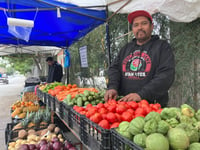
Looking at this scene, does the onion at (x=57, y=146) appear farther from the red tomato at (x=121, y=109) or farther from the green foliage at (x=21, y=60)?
the green foliage at (x=21, y=60)

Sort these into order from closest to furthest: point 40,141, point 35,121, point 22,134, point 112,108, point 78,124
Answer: point 112,108
point 78,124
point 40,141
point 22,134
point 35,121

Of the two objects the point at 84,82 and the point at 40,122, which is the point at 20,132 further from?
the point at 84,82

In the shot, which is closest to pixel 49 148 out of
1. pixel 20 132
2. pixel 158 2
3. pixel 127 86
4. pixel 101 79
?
pixel 20 132

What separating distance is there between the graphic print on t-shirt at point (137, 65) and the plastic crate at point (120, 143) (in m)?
1.33

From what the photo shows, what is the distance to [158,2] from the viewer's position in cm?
269

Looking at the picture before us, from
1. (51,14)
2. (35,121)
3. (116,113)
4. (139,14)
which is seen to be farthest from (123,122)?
(51,14)

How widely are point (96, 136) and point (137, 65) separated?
1.31m

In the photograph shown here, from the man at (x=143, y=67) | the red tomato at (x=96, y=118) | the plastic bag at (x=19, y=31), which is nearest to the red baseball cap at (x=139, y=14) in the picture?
the man at (x=143, y=67)

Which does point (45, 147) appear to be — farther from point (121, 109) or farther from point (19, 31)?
point (19, 31)

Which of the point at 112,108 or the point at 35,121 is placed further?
the point at 35,121

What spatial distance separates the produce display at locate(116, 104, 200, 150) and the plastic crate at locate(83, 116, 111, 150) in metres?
0.12

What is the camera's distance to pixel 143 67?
2469 millimetres

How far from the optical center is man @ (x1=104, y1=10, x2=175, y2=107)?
7.30 ft

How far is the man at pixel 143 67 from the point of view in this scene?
2227 mm
